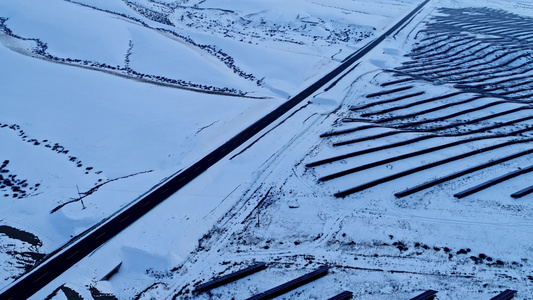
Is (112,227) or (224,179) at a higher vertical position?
(224,179)

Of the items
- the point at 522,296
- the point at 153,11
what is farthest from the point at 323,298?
the point at 153,11

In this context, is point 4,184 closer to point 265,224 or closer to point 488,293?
point 265,224

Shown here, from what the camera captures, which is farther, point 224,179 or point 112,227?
point 224,179

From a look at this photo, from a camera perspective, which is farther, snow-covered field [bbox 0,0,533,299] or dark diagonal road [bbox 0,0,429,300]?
snow-covered field [bbox 0,0,533,299]

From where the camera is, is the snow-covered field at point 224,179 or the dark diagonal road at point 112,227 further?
the snow-covered field at point 224,179
